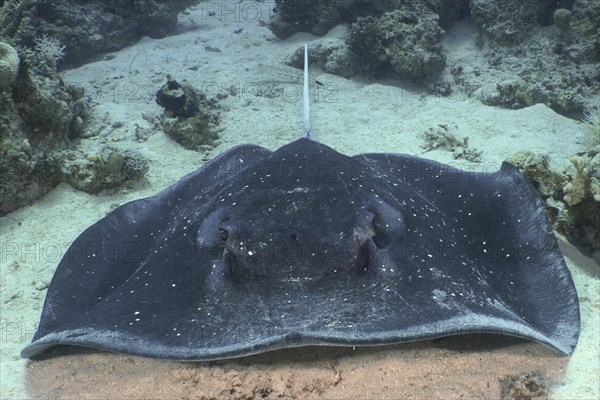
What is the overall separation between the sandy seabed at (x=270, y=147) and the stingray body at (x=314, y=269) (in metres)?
0.38

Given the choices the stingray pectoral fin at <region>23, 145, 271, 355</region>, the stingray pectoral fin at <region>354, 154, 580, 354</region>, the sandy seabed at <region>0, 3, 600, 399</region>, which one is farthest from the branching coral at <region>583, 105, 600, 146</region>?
the stingray pectoral fin at <region>23, 145, 271, 355</region>

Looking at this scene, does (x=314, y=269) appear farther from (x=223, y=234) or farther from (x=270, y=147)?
(x=270, y=147)

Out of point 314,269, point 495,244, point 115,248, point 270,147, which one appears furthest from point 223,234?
point 270,147

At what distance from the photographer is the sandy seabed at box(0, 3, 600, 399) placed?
10.1ft

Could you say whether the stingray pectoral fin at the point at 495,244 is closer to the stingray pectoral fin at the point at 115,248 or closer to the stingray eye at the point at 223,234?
the stingray eye at the point at 223,234

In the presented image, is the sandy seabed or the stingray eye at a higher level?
the stingray eye

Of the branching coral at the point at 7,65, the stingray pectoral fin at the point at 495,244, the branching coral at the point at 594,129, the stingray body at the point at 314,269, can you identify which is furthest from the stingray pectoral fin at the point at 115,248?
the branching coral at the point at 594,129

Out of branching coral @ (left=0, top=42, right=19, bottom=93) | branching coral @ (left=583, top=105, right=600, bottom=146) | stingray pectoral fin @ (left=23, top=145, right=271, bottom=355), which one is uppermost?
branching coral @ (left=583, top=105, right=600, bottom=146)

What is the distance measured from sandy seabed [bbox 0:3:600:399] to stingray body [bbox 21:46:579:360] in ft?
1.23

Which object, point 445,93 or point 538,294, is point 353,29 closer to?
point 445,93

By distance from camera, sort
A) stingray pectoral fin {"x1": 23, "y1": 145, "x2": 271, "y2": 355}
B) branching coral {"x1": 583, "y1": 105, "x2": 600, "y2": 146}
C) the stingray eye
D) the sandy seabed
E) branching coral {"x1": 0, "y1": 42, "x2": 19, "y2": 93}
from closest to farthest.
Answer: the sandy seabed, the stingray eye, stingray pectoral fin {"x1": 23, "y1": 145, "x2": 271, "y2": 355}, branching coral {"x1": 0, "y1": 42, "x2": 19, "y2": 93}, branching coral {"x1": 583, "y1": 105, "x2": 600, "y2": 146}

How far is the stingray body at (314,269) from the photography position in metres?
2.72

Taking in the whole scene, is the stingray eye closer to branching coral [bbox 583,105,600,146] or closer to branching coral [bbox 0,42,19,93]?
branching coral [bbox 0,42,19,93]

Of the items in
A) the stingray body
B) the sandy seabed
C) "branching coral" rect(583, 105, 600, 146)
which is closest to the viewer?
the stingray body
